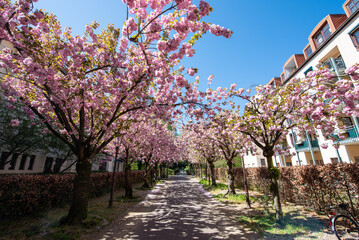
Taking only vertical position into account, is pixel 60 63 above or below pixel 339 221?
above

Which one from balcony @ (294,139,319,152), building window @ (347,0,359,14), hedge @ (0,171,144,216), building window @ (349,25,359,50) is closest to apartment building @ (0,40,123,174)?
hedge @ (0,171,144,216)

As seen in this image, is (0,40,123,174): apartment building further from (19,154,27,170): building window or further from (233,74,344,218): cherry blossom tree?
(233,74,344,218): cherry blossom tree

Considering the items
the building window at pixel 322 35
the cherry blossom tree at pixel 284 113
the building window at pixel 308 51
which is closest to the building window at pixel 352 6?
the building window at pixel 322 35

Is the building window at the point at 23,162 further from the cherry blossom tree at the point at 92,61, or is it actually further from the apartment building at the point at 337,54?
the apartment building at the point at 337,54

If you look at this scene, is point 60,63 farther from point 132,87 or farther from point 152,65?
point 152,65

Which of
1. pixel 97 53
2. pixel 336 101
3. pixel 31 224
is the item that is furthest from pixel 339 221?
pixel 31 224

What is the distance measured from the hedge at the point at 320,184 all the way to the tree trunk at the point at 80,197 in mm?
10897

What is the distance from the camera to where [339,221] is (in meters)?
6.56

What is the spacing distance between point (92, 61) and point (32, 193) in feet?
22.4

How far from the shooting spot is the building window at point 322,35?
61.4 feet

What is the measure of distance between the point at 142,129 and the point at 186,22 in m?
11.3

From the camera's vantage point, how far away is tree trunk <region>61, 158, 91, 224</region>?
655 centimetres

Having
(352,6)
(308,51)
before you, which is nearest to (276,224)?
(352,6)

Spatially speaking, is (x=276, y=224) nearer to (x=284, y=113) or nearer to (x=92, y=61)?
(x=284, y=113)
